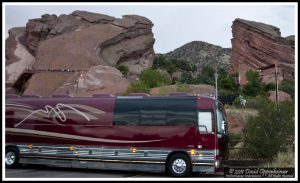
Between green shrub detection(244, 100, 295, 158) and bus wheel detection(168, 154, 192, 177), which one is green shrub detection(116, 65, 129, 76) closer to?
green shrub detection(244, 100, 295, 158)

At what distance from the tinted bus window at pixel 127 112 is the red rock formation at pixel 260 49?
50663 mm

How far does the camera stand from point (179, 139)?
16.9 m

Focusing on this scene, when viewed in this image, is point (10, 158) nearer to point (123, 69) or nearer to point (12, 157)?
point (12, 157)

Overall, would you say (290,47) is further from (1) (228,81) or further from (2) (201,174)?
(2) (201,174)

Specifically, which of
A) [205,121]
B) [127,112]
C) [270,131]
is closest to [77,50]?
[127,112]

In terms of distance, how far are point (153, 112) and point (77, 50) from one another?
5051cm

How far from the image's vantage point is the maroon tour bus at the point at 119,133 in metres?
16.7

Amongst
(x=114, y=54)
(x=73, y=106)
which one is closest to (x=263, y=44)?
(x=114, y=54)

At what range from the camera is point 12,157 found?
20.2 m

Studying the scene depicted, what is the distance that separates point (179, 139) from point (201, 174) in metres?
1.87

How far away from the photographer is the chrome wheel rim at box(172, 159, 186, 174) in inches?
655

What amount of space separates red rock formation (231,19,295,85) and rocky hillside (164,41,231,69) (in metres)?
29.1

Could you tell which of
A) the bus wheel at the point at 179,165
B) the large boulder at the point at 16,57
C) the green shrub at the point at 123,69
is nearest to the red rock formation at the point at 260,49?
the green shrub at the point at 123,69

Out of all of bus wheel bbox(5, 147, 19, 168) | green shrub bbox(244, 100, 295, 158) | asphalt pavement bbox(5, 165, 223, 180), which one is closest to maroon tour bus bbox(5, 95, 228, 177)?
bus wheel bbox(5, 147, 19, 168)
